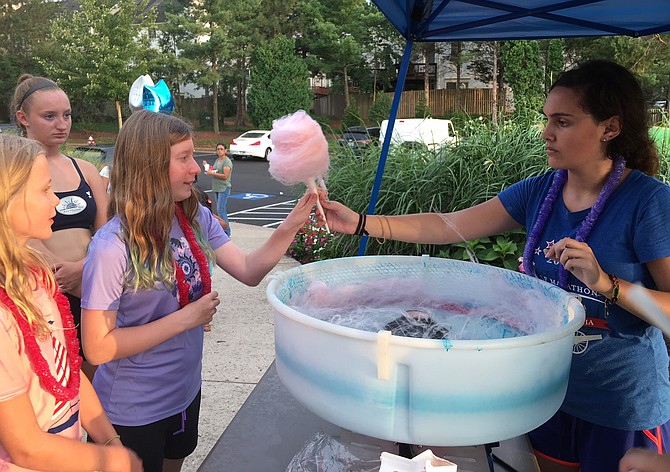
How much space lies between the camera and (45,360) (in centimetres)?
117

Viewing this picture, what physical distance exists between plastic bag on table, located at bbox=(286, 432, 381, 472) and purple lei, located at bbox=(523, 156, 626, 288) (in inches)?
29.0

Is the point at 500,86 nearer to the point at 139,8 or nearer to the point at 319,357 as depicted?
the point at 139,8

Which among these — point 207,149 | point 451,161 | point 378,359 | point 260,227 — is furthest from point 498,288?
point 207,149

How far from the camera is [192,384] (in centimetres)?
170

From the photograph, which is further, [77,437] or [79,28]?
[79,28]

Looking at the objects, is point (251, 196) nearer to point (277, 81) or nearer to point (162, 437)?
point (162, 437)

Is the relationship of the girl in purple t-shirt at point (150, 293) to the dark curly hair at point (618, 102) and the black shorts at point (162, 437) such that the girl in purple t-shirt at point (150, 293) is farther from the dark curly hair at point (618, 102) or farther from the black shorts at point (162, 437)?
the dark curly hair at point (618, 102)

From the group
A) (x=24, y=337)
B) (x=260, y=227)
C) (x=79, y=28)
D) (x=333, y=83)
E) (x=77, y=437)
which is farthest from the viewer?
(x=333, y=83)

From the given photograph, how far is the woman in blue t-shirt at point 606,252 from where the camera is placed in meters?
1.41

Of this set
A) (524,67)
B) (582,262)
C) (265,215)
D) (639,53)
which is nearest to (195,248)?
(582,262)

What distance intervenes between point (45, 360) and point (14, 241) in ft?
0.89

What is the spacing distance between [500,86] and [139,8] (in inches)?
729

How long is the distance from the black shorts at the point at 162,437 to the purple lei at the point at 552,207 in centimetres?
119

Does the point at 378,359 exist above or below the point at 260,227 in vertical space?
above
